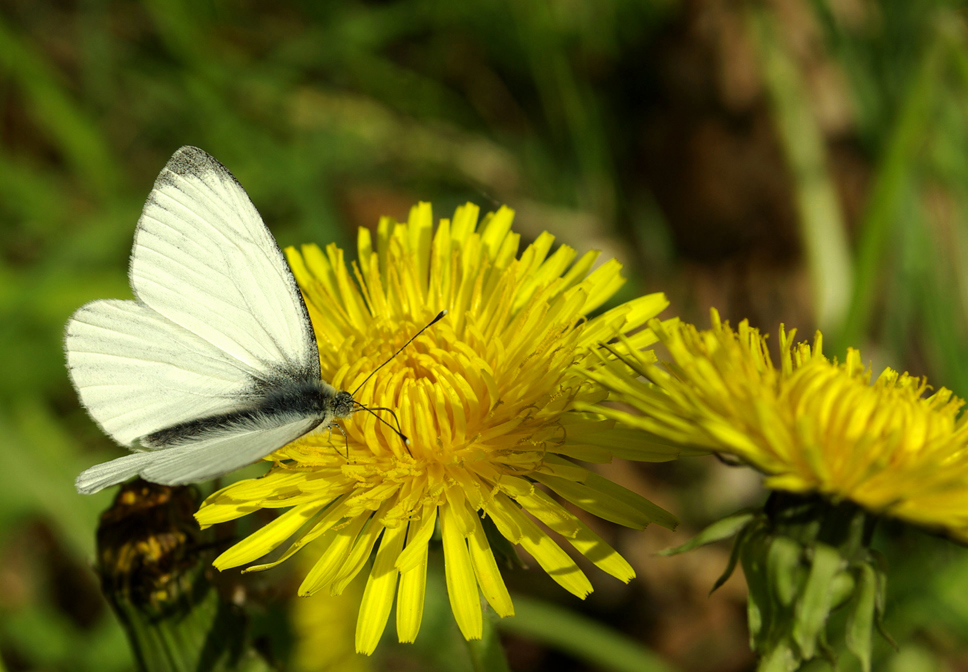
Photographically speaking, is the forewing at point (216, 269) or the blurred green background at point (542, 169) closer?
the forewing at point (216, 269)

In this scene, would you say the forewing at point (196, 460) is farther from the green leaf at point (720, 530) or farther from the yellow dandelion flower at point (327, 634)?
the yellow dandelion flower at point (327, 634)

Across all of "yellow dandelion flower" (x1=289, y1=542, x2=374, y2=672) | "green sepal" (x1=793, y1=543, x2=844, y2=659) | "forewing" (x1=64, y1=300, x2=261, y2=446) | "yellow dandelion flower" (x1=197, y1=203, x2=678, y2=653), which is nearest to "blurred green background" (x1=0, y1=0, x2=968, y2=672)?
"yellow dandelion flower" (x1=289, y1=542, x2=374, y2=672)

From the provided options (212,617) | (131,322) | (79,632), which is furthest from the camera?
(79,632)

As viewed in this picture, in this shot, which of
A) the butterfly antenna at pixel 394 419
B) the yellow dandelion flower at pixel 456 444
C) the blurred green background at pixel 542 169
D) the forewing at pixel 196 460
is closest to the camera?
the forewing at pixel 196 460

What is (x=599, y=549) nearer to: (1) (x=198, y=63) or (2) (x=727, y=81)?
(2) (x=727, y=81)

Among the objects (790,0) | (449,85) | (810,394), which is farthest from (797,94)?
(810,394)

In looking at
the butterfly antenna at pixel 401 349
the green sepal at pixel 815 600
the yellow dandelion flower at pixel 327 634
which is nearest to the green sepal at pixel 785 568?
the green sepal at pixel 815 600
